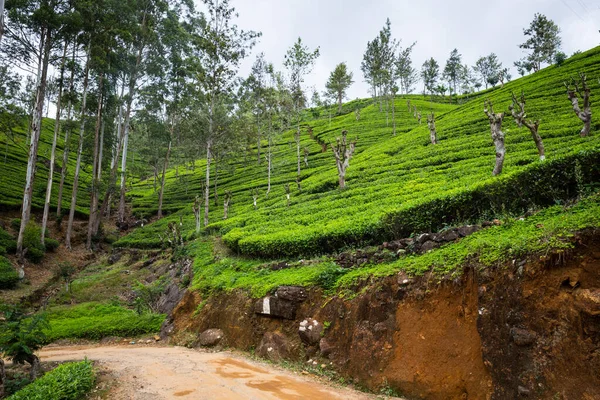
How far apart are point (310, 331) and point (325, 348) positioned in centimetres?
71

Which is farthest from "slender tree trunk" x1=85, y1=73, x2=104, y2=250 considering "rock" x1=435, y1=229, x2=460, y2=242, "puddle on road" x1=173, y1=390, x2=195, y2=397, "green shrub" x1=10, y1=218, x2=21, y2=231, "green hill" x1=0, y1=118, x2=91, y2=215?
"rock" x1=435, y1=229, x2=460, y2=242

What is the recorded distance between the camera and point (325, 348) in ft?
28.6

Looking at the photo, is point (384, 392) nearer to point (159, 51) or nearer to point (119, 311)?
point (119, 311)

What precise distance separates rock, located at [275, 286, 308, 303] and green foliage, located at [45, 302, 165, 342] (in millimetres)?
7072

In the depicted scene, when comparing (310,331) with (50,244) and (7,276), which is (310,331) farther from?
(50,244)

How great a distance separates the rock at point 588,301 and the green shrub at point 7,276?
78.4ft

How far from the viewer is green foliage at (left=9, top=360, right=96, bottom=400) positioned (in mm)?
6417

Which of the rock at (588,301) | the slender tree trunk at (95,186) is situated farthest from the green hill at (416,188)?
the rock at (588,301)

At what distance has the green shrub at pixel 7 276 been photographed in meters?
17.8

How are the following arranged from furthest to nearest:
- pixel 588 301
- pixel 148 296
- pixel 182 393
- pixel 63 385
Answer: pixel 148 296, pixel 182 393, pixel 63 385, pixel 588 301

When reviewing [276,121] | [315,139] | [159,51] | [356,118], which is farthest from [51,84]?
[356,118]

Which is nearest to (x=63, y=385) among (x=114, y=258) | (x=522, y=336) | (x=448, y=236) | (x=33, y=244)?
(x=522, y=336)

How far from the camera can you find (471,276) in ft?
23.0

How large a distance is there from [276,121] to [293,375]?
181 feet
